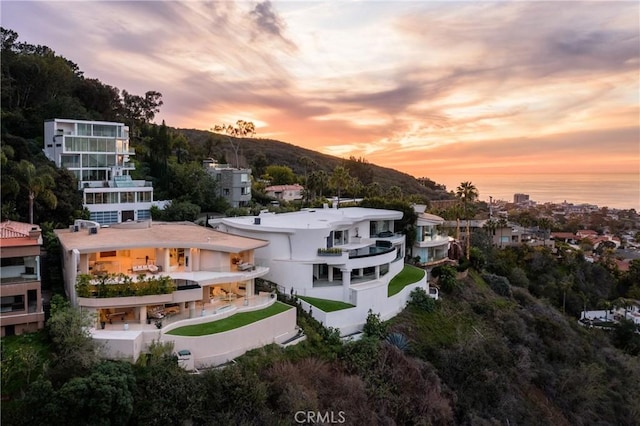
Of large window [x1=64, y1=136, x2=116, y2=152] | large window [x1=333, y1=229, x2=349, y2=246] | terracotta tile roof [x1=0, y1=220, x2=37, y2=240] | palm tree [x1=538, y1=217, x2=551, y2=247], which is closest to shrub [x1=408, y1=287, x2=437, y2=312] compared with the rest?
large window [x1=333, y1=229, x2=349, y2=246]

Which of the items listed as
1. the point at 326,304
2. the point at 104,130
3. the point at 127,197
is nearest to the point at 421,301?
the point at 326,304

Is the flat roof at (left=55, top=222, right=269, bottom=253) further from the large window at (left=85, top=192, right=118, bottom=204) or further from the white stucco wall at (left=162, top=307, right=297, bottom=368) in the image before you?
the large window at (left=85, top=192, right=118, bottom=204)

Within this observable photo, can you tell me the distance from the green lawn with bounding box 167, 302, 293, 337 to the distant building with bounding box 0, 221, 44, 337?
6253 millimetres

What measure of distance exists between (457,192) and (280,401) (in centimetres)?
3256

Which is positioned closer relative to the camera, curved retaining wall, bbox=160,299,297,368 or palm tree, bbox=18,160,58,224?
curved retaining wall, bbox=160,299,297,368

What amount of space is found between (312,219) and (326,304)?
323 inches

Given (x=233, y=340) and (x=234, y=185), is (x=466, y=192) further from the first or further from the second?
(x=233, y=340)

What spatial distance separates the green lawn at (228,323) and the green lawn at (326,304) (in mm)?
2880

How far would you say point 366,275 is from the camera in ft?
102

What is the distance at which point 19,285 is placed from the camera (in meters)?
19.9

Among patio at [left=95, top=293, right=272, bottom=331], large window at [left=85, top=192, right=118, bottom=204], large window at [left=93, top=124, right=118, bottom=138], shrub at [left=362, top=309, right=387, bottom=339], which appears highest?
large window at [left=93, top=124, right=118, bottom=138]

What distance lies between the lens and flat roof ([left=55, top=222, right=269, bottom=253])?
73.9ft

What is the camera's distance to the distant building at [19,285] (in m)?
19.6

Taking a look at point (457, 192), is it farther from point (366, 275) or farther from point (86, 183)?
point (86, 183)
